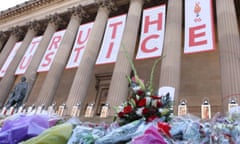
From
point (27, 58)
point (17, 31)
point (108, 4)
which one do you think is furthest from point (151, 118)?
point (17, 31)

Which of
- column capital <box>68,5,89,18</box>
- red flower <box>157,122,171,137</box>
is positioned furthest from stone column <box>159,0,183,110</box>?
column capital <box>68,5,89,18</box>

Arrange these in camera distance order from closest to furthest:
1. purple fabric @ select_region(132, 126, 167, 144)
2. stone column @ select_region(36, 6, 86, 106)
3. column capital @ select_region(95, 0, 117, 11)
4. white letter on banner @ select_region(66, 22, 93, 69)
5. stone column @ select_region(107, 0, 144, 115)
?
purple fabric @ select_region(132, 126, 167, 144), stone column @ select_region(107, 0, 144, 115), white letter on banner @ select_region(66, 22, 93, 69), stone column @ select_region(36, 6, 86, 106), column capital @ select_region(95, 0, 117, 11)

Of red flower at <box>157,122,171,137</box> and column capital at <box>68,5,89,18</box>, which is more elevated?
column capital at <box>68,5,89,18</box>

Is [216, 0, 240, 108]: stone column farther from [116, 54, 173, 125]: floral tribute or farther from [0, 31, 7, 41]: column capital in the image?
[0, 31, 7, 41]: column capital

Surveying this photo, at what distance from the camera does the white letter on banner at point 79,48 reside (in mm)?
12414

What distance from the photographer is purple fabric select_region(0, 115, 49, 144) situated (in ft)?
12.1

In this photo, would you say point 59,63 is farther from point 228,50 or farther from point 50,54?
point 228,50

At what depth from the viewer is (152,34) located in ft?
34.8

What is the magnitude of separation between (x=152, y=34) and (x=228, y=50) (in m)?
3.59

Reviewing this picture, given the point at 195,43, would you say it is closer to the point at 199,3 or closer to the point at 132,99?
the point at 199,3

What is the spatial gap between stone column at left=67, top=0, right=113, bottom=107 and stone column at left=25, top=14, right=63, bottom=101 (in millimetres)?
4280

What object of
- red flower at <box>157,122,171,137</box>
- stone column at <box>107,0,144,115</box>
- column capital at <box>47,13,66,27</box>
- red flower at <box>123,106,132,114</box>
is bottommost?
red flower at <box>157,122,171,137</box>

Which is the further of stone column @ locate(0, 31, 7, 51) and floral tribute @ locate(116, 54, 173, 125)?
stone column @ locate(0, 31, 7, 51)

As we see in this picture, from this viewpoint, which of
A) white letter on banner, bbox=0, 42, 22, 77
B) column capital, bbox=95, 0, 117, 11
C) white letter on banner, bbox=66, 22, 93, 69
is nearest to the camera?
white letter on banner, bbox=66, 22, 93, 69
